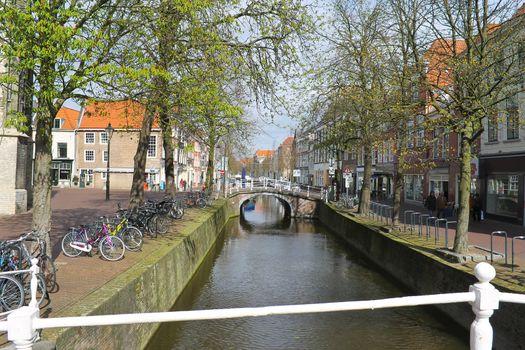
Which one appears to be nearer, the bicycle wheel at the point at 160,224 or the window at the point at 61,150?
the bicycle wheel at the point at 160,224

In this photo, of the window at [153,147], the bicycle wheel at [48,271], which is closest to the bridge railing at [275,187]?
the window at [153,147]

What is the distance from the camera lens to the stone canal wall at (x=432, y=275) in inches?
320

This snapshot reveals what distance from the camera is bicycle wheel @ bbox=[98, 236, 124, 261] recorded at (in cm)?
1042

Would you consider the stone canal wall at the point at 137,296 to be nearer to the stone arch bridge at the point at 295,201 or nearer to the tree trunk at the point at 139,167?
the tree trunk at the point at 139,167

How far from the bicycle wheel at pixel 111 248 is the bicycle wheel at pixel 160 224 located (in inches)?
147

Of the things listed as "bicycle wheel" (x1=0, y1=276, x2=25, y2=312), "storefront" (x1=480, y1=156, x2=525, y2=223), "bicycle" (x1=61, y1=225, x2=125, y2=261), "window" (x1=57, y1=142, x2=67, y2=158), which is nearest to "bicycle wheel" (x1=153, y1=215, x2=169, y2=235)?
"bicycle" (x1=61, y1=225, x2=125, y2=261)

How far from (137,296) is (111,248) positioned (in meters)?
2.52

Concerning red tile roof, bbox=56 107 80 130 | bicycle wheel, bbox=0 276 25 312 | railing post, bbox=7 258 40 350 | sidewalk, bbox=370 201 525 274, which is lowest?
sidewalk, bbox=370 201 525 274

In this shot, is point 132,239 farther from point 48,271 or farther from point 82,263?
point 48,271

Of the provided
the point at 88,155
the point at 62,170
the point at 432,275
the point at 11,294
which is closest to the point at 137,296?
the point at 11,294

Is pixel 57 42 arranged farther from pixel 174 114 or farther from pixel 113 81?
pixel 174 114

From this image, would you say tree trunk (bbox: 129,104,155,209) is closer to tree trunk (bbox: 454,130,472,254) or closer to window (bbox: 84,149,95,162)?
tree trunk (bbox: 454,130,472,254)

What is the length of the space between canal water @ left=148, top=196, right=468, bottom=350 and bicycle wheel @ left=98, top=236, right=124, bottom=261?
76.5 inches

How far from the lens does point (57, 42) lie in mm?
6891
